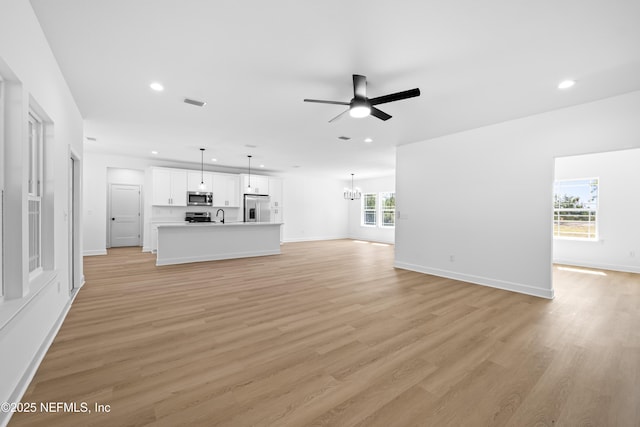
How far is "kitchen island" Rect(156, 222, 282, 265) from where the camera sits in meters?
5.95

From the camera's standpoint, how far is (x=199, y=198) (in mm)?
8469

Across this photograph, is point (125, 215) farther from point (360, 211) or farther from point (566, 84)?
point (566, 84)

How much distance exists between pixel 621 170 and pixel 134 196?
41.8ft

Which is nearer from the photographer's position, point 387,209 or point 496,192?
point 496,192

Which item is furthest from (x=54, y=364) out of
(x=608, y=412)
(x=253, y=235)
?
(x=253, y=235)

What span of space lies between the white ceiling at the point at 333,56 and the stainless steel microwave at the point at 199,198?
394 centimetres

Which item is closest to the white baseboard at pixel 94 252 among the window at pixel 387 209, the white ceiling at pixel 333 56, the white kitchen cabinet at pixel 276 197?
the white ceiling at pixel 333 56

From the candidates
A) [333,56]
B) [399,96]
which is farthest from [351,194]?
[333,56]

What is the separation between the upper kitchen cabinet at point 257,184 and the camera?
30.3 ft

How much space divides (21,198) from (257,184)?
7791 mm

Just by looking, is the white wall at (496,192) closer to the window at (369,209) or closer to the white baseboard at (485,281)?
the white baseboard at (485,281)

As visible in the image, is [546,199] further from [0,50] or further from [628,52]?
[0,50]

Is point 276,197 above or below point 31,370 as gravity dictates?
above

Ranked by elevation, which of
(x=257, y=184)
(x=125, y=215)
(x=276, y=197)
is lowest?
(x=125, y=215)
